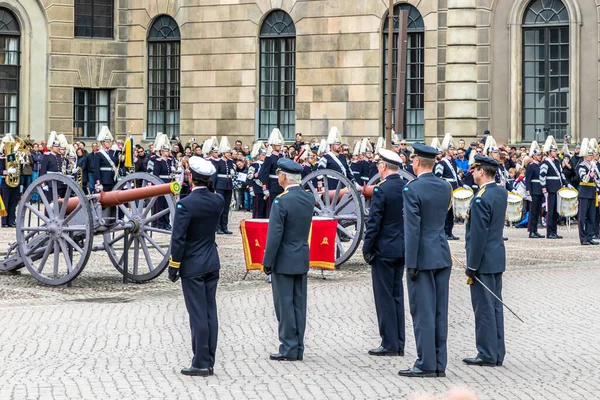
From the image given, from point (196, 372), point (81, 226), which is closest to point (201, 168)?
point (196, 372)

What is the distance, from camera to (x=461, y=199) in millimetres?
23641

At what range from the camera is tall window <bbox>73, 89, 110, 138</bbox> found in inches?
1444

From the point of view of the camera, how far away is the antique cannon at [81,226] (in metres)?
14.9

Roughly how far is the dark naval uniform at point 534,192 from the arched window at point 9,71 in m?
16.7

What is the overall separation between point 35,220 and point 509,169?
13665mm

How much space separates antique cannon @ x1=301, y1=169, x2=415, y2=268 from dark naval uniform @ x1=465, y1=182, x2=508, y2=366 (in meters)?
6.86

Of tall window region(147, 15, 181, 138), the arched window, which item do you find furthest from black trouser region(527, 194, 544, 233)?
the arched window

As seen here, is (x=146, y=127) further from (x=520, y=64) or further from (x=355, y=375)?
(x=355, y=375)

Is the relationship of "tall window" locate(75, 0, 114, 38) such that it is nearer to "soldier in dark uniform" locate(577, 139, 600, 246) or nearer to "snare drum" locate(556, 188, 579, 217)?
"snare drum" locate(556, 188, 579, 217)

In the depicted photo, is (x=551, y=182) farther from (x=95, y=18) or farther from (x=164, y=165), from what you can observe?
(x=95, y=18)

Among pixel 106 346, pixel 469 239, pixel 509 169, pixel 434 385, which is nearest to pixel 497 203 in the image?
pixel 469 239

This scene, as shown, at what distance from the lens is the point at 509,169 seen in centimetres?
2756

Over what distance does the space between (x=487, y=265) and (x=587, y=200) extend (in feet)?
44.8

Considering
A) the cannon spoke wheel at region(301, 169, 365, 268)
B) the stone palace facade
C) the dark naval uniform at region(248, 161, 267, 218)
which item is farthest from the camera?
the stone palace facade
